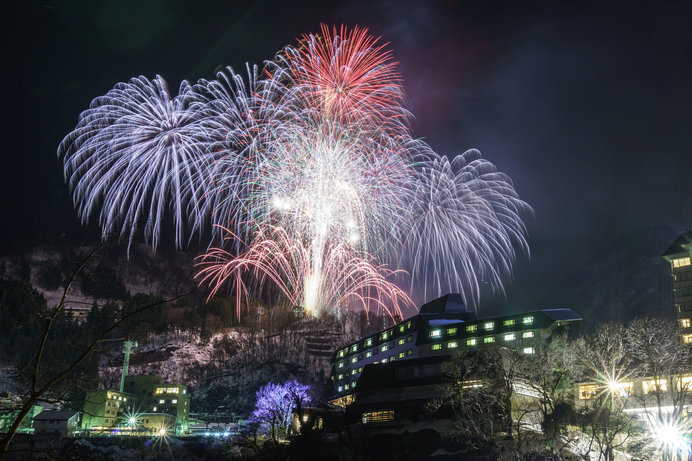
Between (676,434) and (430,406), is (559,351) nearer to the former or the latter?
(430,406)

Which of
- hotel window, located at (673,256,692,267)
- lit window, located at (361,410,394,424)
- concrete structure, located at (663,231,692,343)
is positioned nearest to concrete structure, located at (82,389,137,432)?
lit window, located at (361,410,394,424)

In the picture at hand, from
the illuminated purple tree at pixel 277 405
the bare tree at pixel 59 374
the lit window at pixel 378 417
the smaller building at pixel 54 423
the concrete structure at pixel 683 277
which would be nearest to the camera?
the bare tree at pixel 59 374

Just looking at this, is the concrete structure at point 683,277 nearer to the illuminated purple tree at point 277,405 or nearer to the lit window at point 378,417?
the lit window at point 378,417

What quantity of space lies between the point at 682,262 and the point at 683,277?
325cm

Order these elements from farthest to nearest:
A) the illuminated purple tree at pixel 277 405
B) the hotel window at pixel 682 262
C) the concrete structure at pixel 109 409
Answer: the hotel window at pixel 682 262, the concrete structure at pixel 109 409, the illuminated purple tree at pixel 277 405

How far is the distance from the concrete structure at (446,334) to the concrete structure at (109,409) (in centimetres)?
4607

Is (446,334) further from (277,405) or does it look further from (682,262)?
(682,262)

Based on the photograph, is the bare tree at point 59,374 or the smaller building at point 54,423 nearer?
the bare tree at point 59,374

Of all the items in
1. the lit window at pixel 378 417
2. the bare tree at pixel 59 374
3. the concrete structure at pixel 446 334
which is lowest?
the lit window at pixel 378 417

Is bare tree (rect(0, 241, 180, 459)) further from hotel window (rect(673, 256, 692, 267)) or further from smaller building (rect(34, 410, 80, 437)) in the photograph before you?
hotel window (rect(673, 256, 692, 267))

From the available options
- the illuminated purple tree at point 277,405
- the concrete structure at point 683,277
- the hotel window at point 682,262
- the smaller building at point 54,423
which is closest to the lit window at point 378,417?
the illuminated purple tree at point 277,405

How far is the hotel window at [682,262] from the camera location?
102438mm

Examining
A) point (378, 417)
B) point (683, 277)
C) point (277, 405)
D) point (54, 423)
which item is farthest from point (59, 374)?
point (683, 277)

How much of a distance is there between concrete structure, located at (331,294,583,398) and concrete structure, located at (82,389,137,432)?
46074 mm
